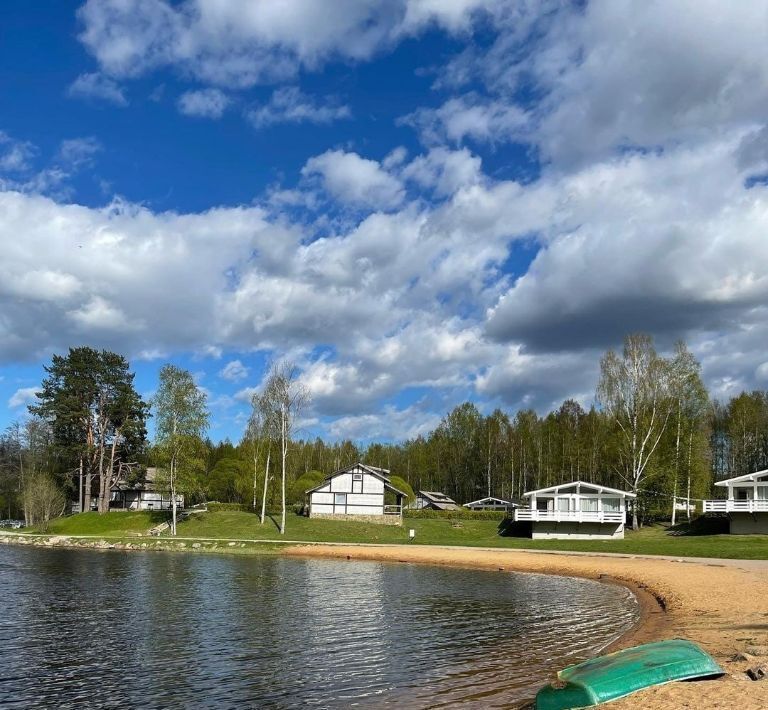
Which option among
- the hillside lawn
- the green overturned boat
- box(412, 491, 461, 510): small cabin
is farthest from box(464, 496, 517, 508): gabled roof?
the green overturned boat

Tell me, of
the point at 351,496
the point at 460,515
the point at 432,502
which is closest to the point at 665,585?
the point at 460,515

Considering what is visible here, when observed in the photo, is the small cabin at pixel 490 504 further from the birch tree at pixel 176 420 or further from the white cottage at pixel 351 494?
the birch tree at pixel 176 420

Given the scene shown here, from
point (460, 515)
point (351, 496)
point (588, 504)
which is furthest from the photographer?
point (460, 515)

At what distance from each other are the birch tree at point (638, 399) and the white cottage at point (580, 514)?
8.07 feet

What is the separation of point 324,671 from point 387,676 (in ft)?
4.81

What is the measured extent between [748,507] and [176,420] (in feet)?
164

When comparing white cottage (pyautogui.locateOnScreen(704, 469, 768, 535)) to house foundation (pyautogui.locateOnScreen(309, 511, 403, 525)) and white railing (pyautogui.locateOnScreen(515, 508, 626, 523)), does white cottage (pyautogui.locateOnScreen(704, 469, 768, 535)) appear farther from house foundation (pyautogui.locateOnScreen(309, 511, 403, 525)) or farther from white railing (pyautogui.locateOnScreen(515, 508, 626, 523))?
house foundation (pyautogui.locateOnScreen(309, 511, 403, 525))

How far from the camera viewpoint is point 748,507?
53.7 metres

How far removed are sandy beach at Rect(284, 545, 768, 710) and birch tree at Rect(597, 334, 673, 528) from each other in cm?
2134

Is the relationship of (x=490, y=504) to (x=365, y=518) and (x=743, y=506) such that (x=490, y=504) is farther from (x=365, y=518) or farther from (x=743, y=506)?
(x=743, y=506)

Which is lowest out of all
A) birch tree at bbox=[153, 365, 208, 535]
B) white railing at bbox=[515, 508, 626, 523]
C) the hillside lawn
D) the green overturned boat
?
the hillside lawn

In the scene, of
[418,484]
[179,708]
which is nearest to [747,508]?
[179,708]

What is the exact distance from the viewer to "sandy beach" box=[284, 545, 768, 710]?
9508mm

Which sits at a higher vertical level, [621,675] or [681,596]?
[621,675]
